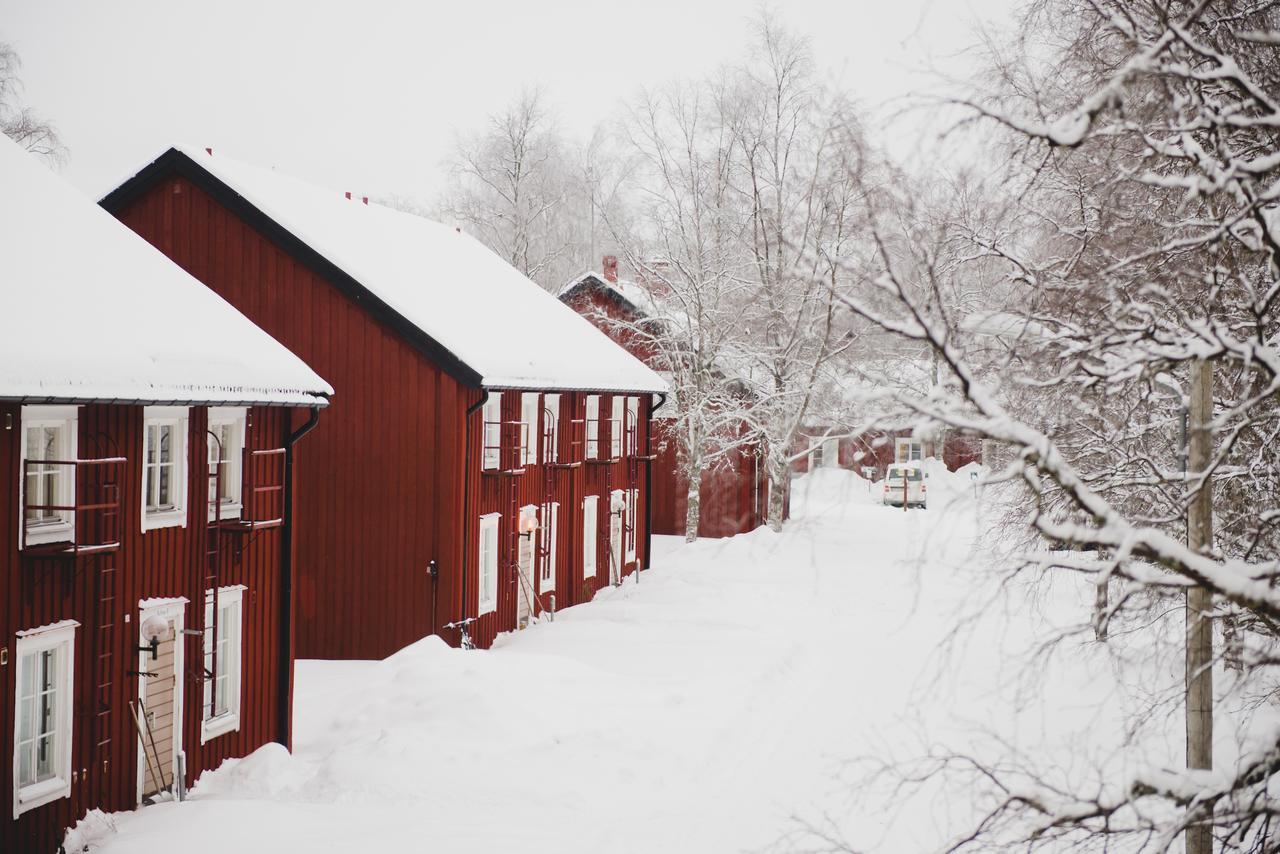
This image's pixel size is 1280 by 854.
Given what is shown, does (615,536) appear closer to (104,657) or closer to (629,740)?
(629,740)

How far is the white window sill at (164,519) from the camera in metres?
10.9

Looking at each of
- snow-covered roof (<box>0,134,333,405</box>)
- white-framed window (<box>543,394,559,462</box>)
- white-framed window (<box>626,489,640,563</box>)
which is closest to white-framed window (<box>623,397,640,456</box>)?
white-framed window (<box>626,489,640,563</box>)

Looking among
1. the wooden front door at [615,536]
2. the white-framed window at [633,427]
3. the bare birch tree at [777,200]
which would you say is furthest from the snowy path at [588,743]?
the bare birch tree at [777,200]

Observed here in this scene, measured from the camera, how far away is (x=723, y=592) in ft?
71.6

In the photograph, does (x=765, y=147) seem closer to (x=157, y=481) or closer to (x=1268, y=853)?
(x=157, y=481)

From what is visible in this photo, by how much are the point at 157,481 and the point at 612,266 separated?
75.7 feet

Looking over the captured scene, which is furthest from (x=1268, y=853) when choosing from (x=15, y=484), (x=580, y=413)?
(x=580, y=413)

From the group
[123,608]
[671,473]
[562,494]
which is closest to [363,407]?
[562,494]

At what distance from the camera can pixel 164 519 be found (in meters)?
11.2

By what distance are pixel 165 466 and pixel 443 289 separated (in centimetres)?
941

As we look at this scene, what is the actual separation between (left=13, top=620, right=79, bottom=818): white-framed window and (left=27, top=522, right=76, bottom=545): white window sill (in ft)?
2.52

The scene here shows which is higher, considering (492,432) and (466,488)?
(492,432)

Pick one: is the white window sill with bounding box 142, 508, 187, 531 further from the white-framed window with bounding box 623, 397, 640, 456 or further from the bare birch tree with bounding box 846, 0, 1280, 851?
the white-framed window with bounding box 623, 397, 640, 456

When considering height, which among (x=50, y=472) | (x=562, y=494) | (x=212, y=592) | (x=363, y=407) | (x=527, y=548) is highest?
(x=363, y=407)
